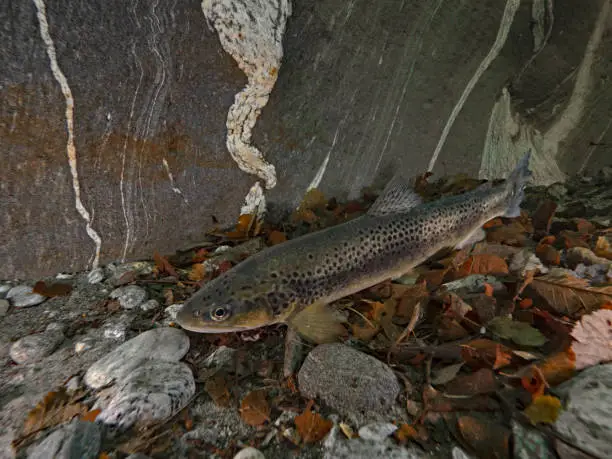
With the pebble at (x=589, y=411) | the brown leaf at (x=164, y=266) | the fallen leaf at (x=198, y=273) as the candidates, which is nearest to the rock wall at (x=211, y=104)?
the brown leaf at (x=164, y=266)

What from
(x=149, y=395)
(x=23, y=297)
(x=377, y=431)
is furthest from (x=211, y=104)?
(x=377, y=431)

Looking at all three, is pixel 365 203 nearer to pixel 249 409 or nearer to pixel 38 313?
pixel 249 409

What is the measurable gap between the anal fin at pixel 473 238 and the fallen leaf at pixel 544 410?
6.19 ft

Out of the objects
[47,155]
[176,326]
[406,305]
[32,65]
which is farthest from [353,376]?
[32,65]

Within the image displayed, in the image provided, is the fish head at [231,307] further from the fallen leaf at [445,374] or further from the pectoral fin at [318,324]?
the fallen leaf at [445,374]

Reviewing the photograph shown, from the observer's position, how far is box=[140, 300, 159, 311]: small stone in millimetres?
2430

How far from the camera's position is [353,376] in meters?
1.63

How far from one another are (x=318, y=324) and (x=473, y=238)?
2139 mm

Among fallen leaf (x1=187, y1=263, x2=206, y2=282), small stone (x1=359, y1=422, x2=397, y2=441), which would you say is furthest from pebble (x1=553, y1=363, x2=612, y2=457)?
fallen leaf (x1=187, y1=263, x2=206, y2=282)

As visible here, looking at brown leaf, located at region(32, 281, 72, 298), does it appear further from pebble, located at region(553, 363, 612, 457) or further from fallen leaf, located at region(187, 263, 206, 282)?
pebble, located at region(553, 363, 612, 457)

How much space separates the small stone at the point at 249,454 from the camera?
1.34 meters

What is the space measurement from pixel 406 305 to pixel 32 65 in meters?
3.23

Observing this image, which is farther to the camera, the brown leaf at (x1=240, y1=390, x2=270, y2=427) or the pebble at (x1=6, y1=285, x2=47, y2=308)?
the pebble at (x1=6, y1=285, x2=47, y2=308)

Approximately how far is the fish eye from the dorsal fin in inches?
61.7
